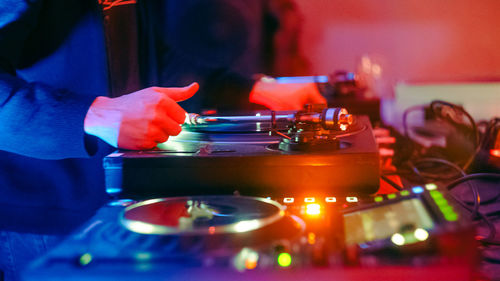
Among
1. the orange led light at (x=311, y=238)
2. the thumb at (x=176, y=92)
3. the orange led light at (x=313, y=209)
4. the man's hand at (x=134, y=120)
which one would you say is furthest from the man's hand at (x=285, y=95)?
the orange led light at (x=311, y=238)

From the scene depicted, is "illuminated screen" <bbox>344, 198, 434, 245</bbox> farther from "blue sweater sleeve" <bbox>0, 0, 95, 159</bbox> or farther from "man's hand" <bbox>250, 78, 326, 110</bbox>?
"man's hand" <bbox>250, 78, 326, 110</bbox>

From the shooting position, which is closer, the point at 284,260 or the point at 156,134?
the point at 284,260

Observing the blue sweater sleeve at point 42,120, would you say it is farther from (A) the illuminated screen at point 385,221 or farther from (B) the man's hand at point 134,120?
(A) the illuminated screen at point 385,221

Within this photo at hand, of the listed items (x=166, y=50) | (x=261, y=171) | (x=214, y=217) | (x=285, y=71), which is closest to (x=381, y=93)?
(x=285, y=71)

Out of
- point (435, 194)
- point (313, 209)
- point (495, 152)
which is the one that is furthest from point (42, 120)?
point (495, 152)

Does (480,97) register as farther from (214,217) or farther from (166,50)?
(214,217)

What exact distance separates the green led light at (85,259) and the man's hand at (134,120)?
348 mm

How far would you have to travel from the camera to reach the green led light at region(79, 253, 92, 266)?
389 millimetres

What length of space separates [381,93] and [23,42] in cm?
214

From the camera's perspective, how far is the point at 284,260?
38cm

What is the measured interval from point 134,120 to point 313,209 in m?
0.38

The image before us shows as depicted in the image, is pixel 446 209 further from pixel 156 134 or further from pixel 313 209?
pixel 156 134

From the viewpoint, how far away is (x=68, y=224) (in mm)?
918

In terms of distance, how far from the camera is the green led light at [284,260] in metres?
0.37
